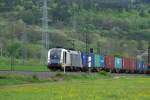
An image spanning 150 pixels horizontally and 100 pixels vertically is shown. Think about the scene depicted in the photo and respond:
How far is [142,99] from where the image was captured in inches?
904

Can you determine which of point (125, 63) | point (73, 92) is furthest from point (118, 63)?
point (73, 92)

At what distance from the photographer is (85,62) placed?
7975 centimetres

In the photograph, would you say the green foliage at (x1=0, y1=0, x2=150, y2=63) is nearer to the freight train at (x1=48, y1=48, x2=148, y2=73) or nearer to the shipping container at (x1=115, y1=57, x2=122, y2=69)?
the freight train at (x1=48, y1=48, x2=148, y2=73)

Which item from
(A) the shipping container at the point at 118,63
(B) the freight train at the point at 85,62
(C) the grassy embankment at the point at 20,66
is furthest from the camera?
(A) the shipping container at the point at 118,63

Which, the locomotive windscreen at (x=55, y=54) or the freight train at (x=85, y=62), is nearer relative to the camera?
the freight train at (x=85, y=62)

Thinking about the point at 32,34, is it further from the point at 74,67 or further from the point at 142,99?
the point at 142,99

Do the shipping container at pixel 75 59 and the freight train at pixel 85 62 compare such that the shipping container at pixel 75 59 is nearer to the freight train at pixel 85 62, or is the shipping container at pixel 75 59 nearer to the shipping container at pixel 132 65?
the freight train at pixel 85 62

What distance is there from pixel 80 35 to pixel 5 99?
126 meters

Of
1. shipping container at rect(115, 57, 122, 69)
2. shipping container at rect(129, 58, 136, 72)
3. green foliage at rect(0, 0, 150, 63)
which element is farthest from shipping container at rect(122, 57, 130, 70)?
green foliage at rect(0, 0, 150, 63)

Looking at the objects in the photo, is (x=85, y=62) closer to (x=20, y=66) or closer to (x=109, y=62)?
(x=109, y=62)

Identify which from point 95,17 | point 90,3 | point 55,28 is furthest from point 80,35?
point 90,3

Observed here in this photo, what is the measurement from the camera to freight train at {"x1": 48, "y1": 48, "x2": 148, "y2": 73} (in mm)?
69812

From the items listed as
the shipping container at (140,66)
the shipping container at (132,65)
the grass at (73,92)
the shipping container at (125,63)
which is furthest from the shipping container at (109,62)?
the grass at (73,92)

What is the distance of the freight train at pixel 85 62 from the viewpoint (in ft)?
229
